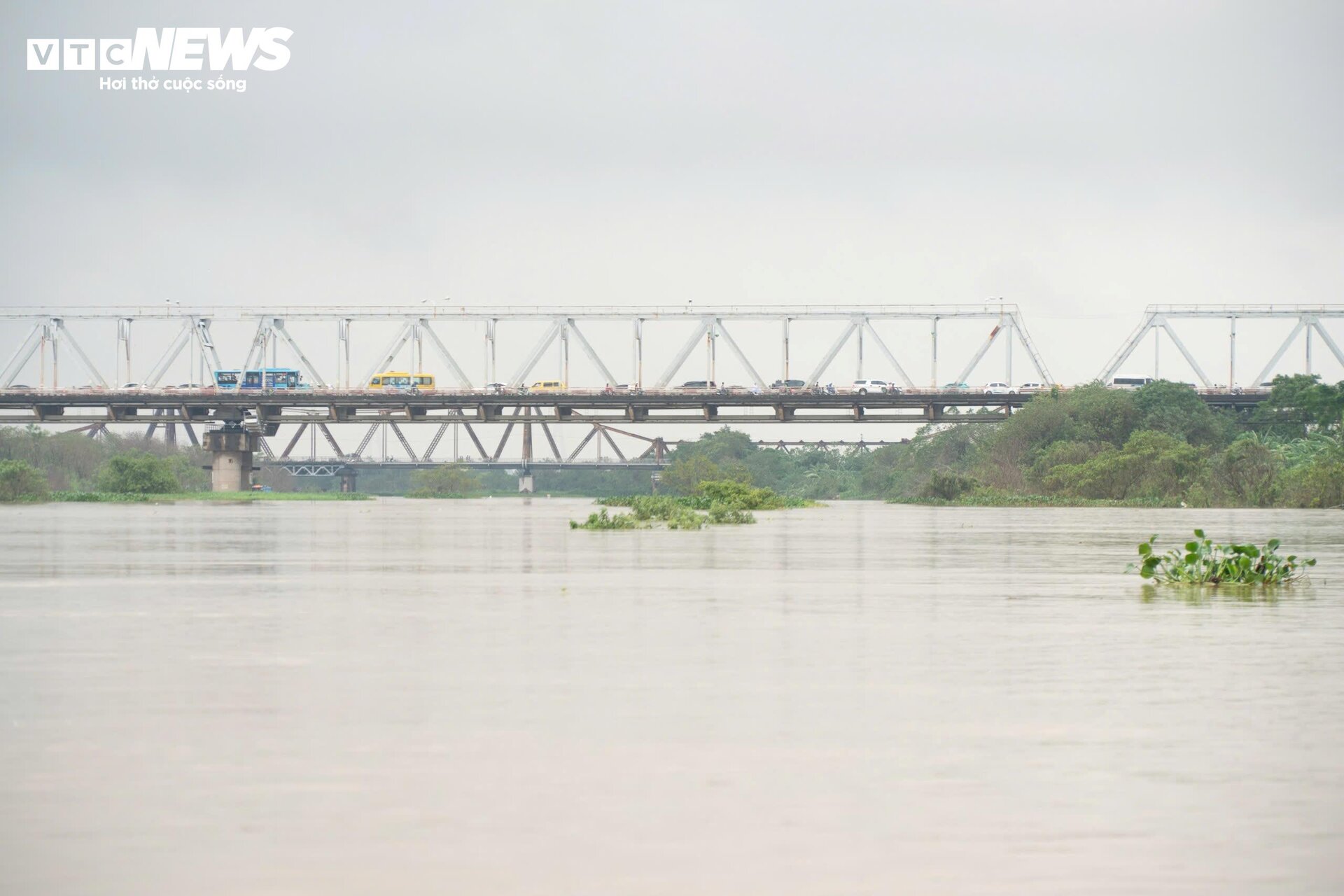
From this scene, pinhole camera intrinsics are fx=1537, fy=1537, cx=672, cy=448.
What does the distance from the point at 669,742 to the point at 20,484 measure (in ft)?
298

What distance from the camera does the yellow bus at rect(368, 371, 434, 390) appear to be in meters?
135

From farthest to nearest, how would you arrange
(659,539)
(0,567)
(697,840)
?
(659,539) → (0,567) → (697,840)

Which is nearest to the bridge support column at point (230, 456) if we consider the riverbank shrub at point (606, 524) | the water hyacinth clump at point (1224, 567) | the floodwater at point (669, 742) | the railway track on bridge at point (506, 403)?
the railway track on bridge at point (506, 403)

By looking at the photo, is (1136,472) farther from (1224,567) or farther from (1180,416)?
(1224,567)

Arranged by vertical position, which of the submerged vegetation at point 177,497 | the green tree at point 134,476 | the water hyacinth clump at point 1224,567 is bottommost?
the water hyacinth clump at point 1224,567

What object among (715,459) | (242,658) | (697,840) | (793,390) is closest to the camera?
(697,840)

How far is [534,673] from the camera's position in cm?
1260

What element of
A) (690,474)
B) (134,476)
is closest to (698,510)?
(134,476)

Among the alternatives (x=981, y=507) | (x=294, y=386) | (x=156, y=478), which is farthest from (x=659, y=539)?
(x=294, y=386)

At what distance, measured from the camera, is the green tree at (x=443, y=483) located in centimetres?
15088

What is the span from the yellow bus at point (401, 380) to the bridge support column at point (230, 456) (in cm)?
1530

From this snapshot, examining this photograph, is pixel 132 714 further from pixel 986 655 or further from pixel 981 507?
pixel 981 507

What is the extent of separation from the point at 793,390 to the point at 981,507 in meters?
36.4

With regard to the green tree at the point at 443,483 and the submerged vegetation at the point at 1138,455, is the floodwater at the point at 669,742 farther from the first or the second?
the green tree at the point at 443,483
